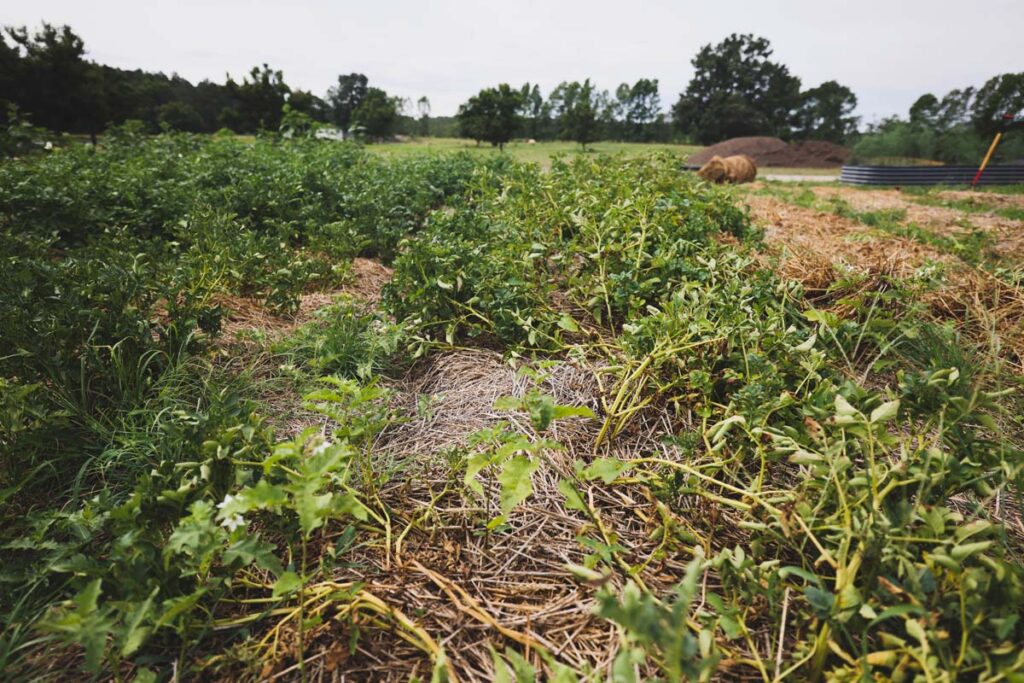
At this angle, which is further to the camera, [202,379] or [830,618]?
[202,379]

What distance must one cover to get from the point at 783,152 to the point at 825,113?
40589mm

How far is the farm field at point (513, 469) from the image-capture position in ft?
3.17

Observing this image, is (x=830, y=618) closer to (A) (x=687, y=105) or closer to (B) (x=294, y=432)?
(B) (x=294, y=432)

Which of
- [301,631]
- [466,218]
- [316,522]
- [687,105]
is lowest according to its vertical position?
[301,631]

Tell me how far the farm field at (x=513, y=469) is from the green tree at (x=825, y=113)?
62.6 metres

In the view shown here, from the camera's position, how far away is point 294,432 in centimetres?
184

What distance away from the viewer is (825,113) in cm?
5303

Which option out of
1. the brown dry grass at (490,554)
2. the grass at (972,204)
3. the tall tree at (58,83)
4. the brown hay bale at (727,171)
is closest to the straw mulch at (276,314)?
the brown dry grass at (490,554)

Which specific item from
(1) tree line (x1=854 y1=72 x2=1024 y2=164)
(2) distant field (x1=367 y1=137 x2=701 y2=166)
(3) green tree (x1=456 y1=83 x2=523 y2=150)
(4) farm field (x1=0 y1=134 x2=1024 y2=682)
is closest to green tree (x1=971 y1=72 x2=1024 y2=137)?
(1) tree line (x1=854 y1=72 x2=1024 y2=164)

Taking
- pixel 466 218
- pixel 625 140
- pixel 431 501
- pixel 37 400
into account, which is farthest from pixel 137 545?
pixel 625 140

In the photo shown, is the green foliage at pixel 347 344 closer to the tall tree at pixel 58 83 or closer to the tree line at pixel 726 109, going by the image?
the tall tree at pixel 58 83

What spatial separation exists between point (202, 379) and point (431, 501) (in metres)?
1.20

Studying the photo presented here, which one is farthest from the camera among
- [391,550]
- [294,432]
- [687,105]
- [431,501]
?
[687,105]

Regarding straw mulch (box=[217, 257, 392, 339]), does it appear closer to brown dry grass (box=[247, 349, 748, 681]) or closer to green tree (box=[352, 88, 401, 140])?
brown dry grass (box=[247, 349, 748, 681])
